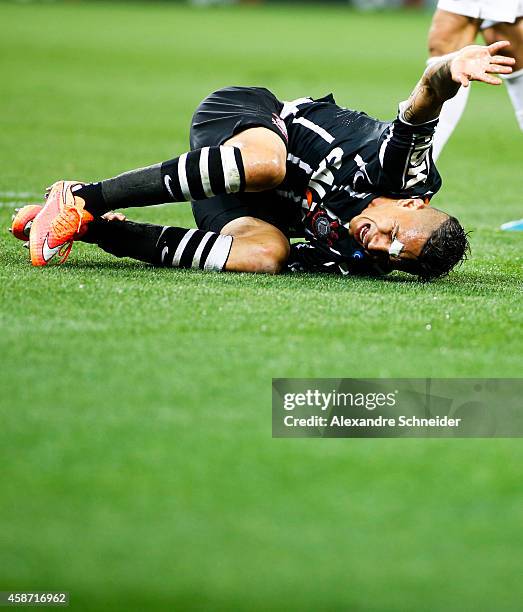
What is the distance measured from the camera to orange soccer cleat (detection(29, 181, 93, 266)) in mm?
4469

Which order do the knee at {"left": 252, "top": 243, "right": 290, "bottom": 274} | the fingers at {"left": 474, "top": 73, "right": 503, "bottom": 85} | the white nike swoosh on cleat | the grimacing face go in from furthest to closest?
the knee at {"left": 252, "top": 243, "right": 290, "bottom": 274} → the white nike swoosh on cleat → the grimacing face → the fingers at {"left": 474, "top": 73, "right": 503, "bottom": 85}

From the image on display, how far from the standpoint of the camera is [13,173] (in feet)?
25.1

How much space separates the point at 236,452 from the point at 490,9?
411 centimetres

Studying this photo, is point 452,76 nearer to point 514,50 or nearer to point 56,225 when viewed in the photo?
point 56,225

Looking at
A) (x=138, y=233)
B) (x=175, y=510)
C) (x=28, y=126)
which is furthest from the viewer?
(x=28, y=126)

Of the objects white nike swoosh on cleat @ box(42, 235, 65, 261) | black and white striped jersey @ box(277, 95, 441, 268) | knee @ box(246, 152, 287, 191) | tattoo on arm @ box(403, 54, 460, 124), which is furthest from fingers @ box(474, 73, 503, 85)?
white nike swoosh on cleat @ box(42, 235, 65, 261)

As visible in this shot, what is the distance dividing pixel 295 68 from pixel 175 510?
15.1 meters

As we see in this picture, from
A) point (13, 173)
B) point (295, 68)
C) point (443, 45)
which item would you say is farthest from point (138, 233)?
point (295, 68)

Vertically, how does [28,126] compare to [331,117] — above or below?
below

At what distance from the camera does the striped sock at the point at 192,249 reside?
468 cm

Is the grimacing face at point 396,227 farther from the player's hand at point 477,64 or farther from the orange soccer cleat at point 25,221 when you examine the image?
the orange soccer cleat at point 25,221

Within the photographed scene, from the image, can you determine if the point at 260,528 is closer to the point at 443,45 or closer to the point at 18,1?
the point at 443,45

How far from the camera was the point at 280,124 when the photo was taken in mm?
4875

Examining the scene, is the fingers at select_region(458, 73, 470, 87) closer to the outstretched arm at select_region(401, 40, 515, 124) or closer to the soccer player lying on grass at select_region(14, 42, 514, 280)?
the outstretched arm at select_region(401, 40, 515, 124)
